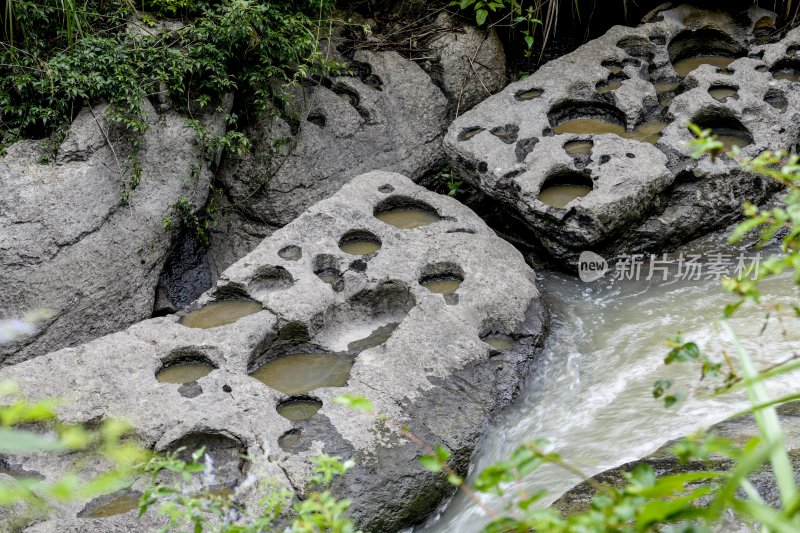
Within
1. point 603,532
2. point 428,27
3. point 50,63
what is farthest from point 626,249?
point 603,532

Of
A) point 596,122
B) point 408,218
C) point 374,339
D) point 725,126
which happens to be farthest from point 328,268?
point 725,126

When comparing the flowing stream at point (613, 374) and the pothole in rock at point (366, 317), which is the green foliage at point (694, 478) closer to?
the flowing stream at point (613, 374)

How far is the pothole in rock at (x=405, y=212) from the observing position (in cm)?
514

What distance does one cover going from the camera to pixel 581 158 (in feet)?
17.4

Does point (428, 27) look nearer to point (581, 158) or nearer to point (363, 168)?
point (363, 168)

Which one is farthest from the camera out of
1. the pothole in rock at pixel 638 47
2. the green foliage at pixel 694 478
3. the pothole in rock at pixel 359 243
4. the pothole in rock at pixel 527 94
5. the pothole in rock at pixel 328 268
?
the pothole in rock at pixel 638 47

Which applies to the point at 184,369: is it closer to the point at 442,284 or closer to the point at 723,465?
the point at 442,284

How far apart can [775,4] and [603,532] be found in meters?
5.76

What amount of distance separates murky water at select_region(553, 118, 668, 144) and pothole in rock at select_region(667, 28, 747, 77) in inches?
30.2

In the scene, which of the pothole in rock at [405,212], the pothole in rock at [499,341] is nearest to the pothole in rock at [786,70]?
the pothole in rock at [405,212]

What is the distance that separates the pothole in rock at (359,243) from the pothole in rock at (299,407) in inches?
45.1

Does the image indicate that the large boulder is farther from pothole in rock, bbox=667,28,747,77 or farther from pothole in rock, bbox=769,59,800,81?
pothole in rock, bbox=769,59,800,81

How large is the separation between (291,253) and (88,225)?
121cm

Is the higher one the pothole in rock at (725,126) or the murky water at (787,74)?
the murky water at (787,74)
